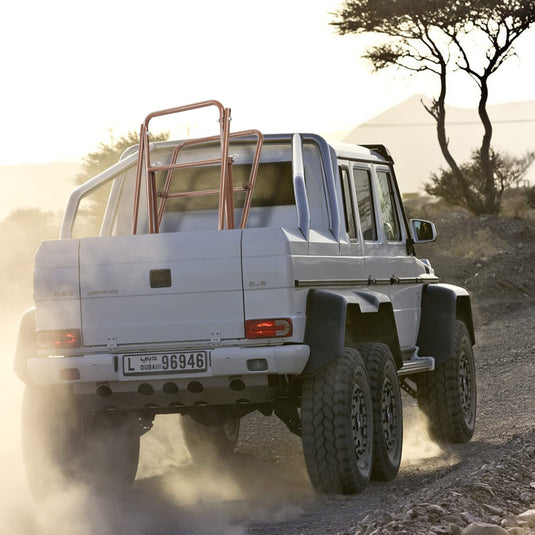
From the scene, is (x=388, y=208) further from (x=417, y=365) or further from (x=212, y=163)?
(x=212, y=163)

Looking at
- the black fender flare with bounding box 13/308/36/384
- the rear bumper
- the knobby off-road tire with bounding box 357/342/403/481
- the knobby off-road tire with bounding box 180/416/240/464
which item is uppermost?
the black fender flare with bounding box 13/308/36/384

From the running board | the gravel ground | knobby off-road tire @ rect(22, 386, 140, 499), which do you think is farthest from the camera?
the running board

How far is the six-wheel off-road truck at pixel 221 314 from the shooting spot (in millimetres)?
7164

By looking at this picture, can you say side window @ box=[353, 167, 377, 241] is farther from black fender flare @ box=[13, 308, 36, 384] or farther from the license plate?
black fender flare @ box=[13, 308, 36, 384]

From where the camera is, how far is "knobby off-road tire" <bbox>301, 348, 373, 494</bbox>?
735 cm

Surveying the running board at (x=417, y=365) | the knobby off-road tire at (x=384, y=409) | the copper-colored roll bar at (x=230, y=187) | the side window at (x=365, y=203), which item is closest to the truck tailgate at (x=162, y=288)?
the copper-colored roll bar at (x=230, y=187)

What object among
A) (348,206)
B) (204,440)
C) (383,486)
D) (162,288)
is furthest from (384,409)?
(204,440)

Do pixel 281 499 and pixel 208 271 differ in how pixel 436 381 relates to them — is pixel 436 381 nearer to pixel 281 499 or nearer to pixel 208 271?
pixel 281 499

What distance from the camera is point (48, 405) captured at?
7.70 m

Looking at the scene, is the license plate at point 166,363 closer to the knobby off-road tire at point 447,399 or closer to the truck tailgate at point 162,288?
the truck tailgate at point 162,288

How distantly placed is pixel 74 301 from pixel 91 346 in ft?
0.90

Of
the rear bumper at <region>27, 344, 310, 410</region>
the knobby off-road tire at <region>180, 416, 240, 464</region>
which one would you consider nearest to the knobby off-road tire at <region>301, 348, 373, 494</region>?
the rear bumper at <region>27, 344, 310, 410</region>

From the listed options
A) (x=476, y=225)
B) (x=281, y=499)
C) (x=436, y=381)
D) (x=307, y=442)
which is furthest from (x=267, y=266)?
(x=476, y=225)

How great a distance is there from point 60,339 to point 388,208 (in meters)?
3.10
